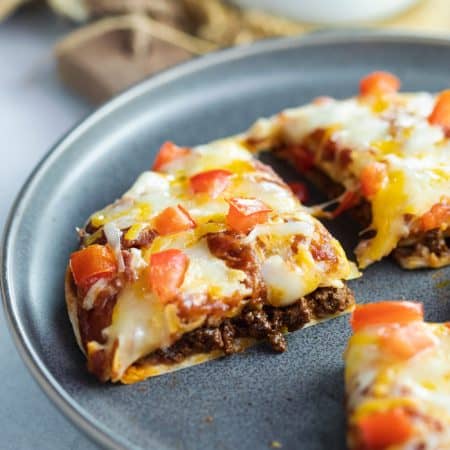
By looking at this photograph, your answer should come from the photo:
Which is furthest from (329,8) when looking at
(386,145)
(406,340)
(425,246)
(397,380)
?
(397,380)

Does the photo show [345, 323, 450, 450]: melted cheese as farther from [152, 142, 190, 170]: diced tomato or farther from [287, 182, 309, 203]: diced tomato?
[152, 142, 190, 170]: diced tomato

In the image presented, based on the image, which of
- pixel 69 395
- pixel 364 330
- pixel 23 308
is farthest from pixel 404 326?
pixel 23 308

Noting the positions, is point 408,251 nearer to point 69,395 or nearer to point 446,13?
point 69,395

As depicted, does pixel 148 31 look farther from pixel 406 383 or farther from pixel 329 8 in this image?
pixel 406 383

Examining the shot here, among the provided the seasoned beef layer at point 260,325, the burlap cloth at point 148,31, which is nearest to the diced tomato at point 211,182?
the seasoned beef layer at point 260,325

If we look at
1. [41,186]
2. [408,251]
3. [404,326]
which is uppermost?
[41,186]
